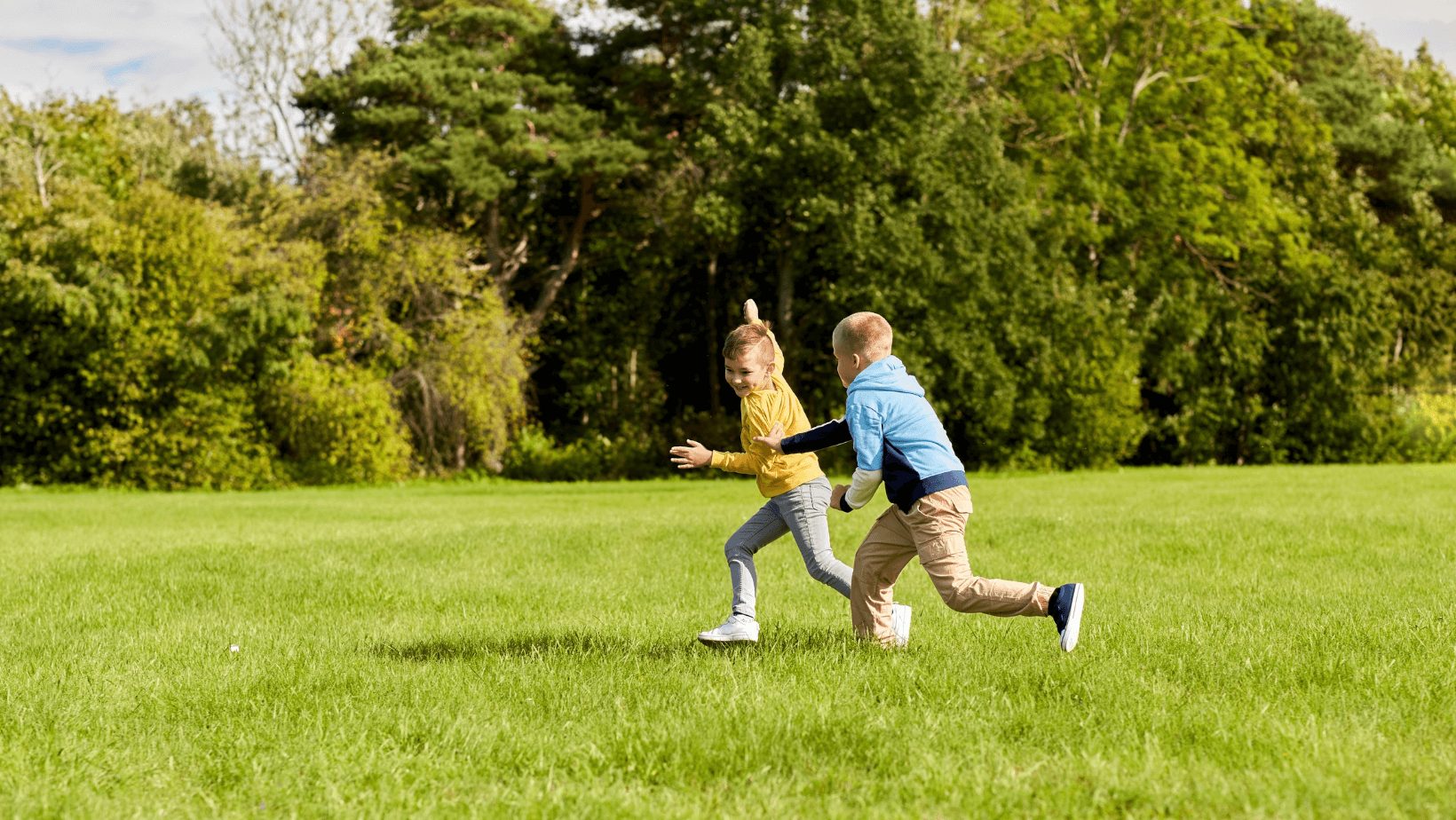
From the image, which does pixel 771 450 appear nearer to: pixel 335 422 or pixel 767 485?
pixel 767 485

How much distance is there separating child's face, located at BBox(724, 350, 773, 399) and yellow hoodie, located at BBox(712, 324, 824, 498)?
0.05m

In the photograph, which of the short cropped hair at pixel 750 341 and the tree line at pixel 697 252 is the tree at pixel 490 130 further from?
the short cropped hair at pixel 750 341

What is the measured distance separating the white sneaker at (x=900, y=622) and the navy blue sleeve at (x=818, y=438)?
1.07 metres

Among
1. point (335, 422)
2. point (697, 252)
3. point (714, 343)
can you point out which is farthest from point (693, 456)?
point (714, 343)

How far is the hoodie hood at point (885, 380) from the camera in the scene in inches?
253

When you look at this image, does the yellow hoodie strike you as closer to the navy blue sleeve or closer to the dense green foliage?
the navy blue sleeve

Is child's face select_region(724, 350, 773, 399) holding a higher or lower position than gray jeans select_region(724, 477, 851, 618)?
higher

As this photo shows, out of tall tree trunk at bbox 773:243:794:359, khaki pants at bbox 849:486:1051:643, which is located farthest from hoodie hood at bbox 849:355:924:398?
tall tree trunk at bbox 773:243:794:359

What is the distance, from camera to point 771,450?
702 centimetres

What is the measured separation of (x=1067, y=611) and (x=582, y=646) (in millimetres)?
2661

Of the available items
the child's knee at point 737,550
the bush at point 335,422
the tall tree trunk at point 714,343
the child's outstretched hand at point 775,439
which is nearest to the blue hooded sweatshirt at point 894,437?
the child's outstretched hand at point 775,439

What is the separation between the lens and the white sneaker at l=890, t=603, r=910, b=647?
23.2 feet

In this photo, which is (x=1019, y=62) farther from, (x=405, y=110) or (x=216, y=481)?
(x=216, y=481)

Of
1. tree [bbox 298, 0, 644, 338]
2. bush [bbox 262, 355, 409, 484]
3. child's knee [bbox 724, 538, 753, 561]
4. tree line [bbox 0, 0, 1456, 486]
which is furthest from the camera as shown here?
tree [bbox 298, 0, 644, 338]
